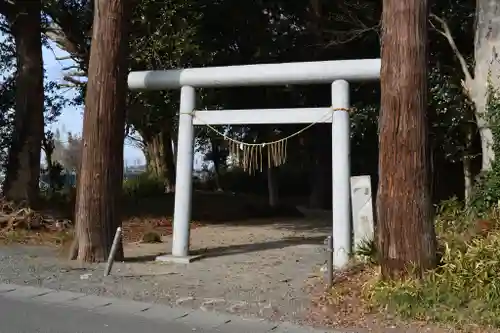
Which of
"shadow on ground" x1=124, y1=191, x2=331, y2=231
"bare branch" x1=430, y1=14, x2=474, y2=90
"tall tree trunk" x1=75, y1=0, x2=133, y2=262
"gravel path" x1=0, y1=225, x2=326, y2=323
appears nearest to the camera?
"gravel path" x1=0, y1=225, x2=326, y2=323

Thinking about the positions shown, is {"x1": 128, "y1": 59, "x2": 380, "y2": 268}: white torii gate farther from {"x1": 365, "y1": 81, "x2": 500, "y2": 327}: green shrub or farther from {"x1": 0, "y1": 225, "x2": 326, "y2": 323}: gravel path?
{"x1": 365, "y1": 81, "x2": 500, "y2": 327}: green shrub

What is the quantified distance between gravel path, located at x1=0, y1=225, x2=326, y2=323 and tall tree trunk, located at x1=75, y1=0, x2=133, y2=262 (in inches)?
25.3

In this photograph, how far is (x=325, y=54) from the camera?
66.9 ft

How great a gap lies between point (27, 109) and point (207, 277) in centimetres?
935

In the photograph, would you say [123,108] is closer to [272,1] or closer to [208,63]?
[208,63]

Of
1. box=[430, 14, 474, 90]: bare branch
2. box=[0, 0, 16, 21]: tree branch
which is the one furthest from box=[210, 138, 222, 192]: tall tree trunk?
box=[430, 14, 474, 90]: bare branch

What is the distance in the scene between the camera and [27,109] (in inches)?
669

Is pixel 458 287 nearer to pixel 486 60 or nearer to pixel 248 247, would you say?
pixel 486 60

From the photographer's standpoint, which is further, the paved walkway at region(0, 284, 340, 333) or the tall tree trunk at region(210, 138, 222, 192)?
the tall tree trunk at region(210, 138, 222, 192)

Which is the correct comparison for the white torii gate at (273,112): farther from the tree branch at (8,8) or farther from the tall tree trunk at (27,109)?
the tree branch at (8,8)

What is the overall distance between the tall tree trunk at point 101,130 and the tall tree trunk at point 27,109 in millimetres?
6769

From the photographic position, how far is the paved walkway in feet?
22.6

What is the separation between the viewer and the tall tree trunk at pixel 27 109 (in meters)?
17.0

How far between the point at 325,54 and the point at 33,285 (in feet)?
44.3
